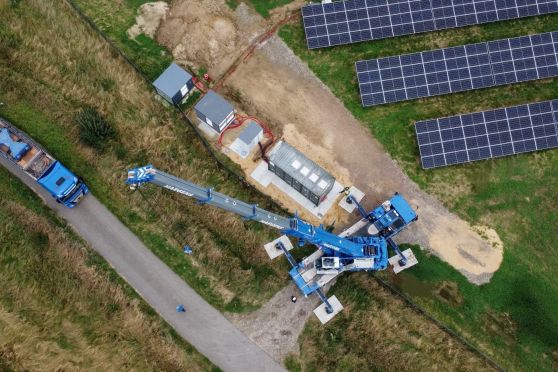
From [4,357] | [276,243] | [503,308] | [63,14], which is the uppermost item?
[63,14]

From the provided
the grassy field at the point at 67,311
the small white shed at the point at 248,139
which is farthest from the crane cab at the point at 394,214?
the grassy field at the point at 67,311

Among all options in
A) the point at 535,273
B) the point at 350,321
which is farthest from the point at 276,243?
the point at 535,273

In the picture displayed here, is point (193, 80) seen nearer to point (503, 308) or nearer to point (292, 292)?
point (292, 292)

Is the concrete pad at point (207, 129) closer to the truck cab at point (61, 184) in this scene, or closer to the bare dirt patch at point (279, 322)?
the truck cab at point (61, 184)

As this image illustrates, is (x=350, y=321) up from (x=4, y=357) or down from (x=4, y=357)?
down

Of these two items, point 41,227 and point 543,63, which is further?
point 543,63

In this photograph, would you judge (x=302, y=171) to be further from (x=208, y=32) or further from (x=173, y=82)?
(x=208, y=32)

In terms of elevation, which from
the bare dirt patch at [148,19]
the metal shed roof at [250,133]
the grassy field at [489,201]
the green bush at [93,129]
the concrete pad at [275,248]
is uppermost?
the bare dirt patch at [148,19]
